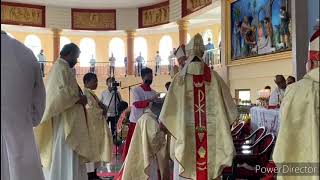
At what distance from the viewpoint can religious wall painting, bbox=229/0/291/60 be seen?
13.1 m

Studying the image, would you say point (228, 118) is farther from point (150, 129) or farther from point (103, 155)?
point (103, 155)

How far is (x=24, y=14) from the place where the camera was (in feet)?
71.3

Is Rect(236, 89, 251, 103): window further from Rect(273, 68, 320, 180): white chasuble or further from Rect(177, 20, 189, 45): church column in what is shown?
Rect(273, 68, 320, 180): white chasuble

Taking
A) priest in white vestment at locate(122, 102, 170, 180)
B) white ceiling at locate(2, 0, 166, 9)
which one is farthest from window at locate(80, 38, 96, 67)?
priest in white vestment at locate(122, 102, 170, 180)

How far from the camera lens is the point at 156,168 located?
20.5 ft

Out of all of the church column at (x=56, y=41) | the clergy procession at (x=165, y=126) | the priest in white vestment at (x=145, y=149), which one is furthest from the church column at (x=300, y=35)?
the church column at (x=56, y=41)

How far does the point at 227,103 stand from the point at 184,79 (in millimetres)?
527

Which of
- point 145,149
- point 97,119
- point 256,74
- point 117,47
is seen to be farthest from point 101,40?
point 145,149

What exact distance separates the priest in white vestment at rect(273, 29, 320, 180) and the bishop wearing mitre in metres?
1.58

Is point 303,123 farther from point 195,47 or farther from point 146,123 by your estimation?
point 146,123

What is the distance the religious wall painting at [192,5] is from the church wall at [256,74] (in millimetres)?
3015

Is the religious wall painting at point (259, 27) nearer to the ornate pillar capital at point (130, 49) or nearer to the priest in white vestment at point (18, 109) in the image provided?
Result: the ornate pillar capital at point (130, 49)

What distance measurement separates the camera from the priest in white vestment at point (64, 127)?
538 centimetres

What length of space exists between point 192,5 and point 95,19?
5895 millimetres
